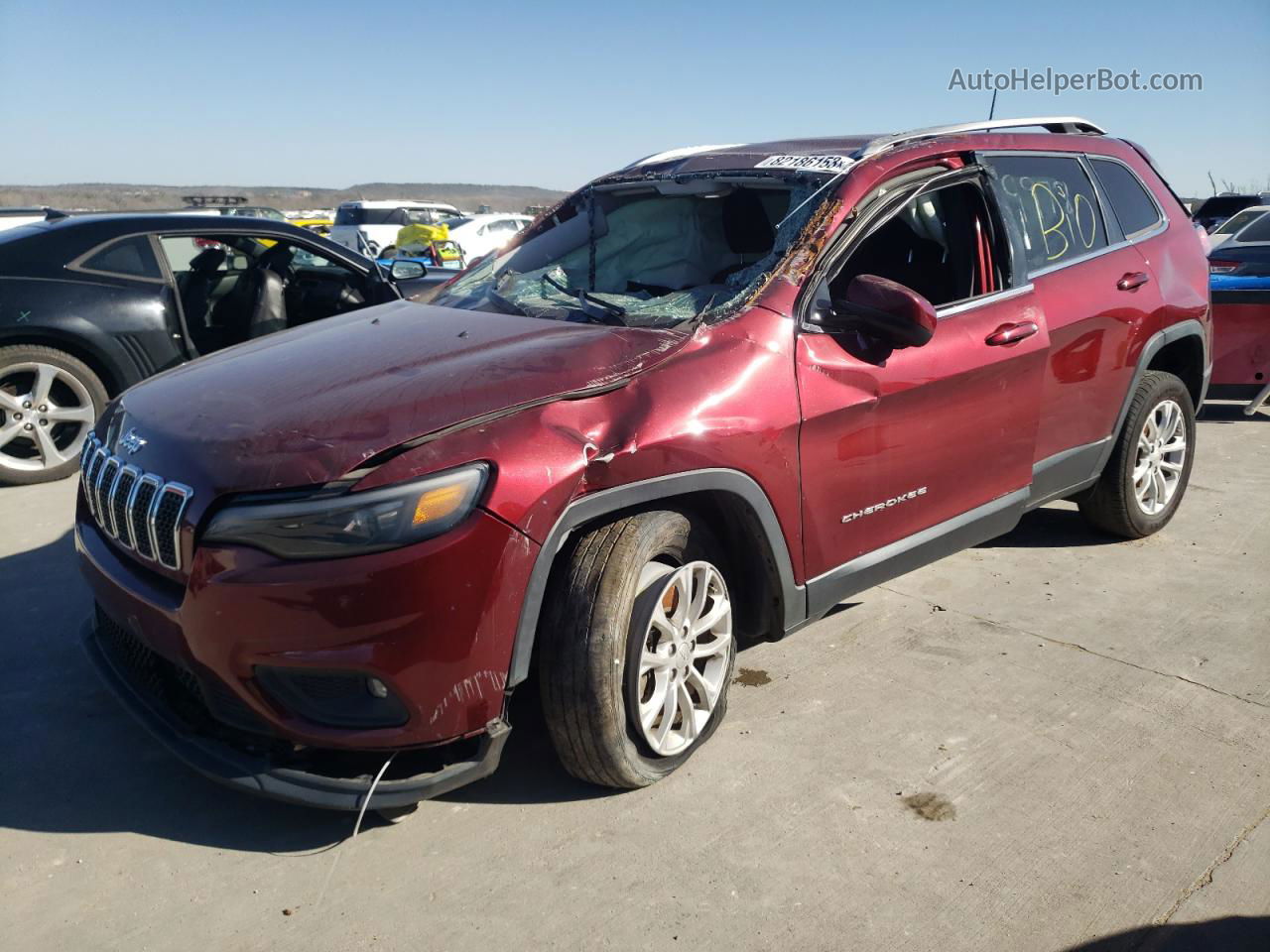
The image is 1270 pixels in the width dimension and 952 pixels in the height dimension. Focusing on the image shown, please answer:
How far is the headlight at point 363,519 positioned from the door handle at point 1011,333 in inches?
82.9

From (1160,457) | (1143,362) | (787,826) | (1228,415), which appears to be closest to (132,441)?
(787,826)

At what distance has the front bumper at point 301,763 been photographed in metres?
2.51

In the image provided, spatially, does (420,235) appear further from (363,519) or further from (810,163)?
(363,519)

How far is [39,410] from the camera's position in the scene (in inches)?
229

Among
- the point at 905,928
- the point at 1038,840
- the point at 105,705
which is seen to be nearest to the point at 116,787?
the point at 105,705

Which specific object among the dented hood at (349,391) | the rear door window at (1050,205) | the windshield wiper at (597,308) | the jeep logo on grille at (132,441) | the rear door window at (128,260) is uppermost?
the rear door window at (1050,205)

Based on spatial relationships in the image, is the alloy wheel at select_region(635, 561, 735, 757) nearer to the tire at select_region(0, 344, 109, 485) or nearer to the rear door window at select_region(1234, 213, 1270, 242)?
the tire at select_region(0, 344, 109, 485)

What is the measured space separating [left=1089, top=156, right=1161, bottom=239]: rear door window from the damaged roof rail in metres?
0.19

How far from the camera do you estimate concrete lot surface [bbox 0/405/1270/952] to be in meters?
2.43

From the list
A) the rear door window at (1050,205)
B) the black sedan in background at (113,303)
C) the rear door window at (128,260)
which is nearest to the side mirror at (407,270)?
the black sedan in background at (113,303)

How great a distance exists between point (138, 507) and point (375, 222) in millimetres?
26642

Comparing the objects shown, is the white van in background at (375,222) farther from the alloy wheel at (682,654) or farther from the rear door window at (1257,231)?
the alloy wheel at (682,654)

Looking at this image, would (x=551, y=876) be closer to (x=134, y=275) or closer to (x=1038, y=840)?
(x=1038, y=840)

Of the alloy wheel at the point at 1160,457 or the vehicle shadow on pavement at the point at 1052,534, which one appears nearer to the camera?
the alloy wheel at the point at 1160,457
